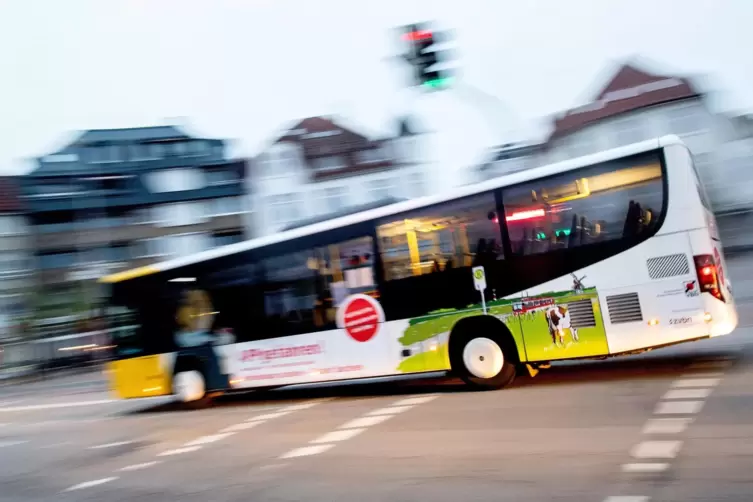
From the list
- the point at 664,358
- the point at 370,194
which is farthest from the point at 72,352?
the point at 664,358

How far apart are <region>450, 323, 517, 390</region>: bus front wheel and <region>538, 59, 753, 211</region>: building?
47.8m

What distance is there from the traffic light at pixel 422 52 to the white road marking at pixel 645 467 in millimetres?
8196

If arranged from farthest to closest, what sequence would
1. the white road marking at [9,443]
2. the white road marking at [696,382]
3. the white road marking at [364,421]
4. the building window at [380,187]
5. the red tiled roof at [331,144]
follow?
the building window at [380,187] → the red tiled roof at [331,144] → the white road marking at [9,443] → the white road marking at [364,421] → the white road marking at [696,382]

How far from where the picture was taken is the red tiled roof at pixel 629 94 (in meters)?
58.2

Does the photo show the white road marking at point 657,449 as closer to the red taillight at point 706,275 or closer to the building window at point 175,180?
the red taillight at point 706,275

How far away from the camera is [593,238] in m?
10.4

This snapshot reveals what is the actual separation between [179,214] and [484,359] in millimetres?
51395

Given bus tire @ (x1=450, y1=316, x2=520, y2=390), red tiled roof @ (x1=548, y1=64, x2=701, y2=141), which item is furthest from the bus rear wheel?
red tiled roof @ (x1=548, y1=64, x2=701, y2=141)

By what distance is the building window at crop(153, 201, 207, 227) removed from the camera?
2341 inches

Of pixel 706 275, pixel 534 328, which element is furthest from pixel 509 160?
pixel 706 275

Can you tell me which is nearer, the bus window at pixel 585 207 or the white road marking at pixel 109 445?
the bus window at pixel 585 207

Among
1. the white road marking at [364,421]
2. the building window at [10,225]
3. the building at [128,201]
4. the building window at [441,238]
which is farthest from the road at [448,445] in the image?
the building window at [10,225]

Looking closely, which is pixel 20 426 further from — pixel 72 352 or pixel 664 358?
pixel 72 352

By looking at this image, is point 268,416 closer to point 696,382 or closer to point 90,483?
point 90,483
